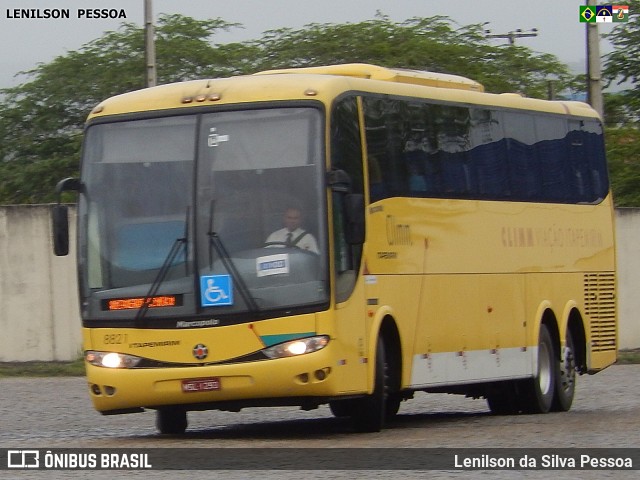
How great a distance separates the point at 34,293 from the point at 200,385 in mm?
15105

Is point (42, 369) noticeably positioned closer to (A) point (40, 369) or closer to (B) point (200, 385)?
(A) point (40, 369)

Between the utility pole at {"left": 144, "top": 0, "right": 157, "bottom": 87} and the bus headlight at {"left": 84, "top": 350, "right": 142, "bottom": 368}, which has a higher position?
the utility pole at {"left": 144, "top": 0, "right": 157, "bottom": 87}

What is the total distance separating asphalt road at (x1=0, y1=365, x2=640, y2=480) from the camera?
12.6 meters

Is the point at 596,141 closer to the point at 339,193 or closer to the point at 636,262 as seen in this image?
the point at 339,193

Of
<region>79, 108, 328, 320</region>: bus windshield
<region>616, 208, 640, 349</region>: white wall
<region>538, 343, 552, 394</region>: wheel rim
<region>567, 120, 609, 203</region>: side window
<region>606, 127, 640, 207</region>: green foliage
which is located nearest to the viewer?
<region>79, 108, 328, 320</region>: bus windshield

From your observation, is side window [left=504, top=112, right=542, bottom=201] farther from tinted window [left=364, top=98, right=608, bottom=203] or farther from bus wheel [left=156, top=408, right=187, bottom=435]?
bus wheel [left=156, top=408, right=187, bottom=435]

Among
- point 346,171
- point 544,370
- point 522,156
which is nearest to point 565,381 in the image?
point 544,370

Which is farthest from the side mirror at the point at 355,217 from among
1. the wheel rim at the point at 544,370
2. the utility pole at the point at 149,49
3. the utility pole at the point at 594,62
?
the utility pole at the point at 149,49

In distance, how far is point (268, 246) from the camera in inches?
540

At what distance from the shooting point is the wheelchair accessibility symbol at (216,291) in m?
13.7

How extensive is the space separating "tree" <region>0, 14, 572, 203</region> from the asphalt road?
21.7 m

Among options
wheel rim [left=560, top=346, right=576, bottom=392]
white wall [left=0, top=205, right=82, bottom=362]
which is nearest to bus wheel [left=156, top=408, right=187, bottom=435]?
wheel rim [left=560, top=346, right=576, bottom=392]

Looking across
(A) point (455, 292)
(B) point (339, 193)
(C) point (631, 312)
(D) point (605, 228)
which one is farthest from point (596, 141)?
(C) point (631, 312)

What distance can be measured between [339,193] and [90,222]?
2273 mm
